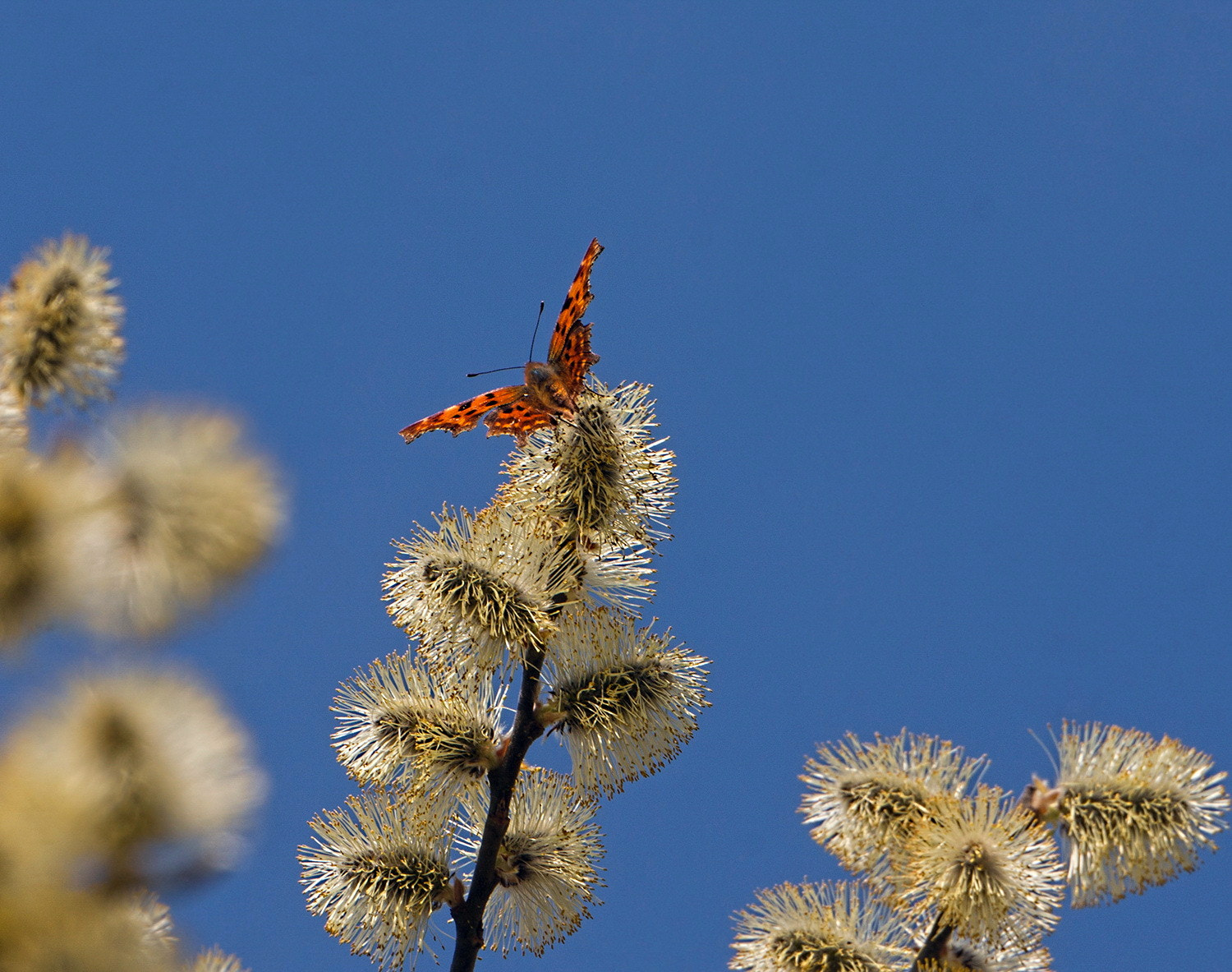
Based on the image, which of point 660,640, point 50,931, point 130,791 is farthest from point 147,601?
point 660,640

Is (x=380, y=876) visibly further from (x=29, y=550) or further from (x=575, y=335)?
(x=29, y=550)

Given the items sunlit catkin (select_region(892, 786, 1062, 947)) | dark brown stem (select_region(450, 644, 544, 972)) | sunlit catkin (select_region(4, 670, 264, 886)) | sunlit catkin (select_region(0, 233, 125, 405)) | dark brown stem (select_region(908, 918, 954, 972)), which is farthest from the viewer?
dark brown stem (select_region(450, 644, 544, 972))

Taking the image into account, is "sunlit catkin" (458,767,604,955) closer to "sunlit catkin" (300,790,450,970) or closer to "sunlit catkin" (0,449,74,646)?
"sunlit catkin" (300,790,450,970)

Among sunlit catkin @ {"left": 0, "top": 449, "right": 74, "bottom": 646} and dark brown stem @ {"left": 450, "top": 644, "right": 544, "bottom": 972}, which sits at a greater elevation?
dark brown stem @ {"left": 450, "top": 644, "right": 544, "bottom": 972}

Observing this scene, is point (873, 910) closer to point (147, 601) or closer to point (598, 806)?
point (598, 806)

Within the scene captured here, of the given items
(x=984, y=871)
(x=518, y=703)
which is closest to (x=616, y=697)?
(x=518, y=703)

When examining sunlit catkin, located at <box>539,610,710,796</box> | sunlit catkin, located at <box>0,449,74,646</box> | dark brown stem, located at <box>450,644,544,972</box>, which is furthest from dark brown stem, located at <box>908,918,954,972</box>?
sunlit catkin, located at <box>0,449,74,646</box>

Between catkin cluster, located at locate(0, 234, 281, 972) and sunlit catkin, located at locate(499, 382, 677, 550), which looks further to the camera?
sunlit catkin, located at locate(499, 382, 677, 550)

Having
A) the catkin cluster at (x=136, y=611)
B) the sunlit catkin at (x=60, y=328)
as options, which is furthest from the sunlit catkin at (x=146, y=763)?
the sunlit catkin at (x=60, y=328)
